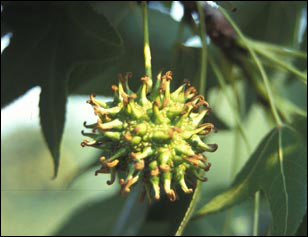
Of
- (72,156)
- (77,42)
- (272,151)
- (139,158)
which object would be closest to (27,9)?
(77,42)

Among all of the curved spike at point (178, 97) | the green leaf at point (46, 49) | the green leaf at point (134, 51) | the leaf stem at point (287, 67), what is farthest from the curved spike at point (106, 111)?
the leaf stem at point (287, 67)

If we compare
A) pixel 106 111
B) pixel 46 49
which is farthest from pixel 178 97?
pixel 46 49

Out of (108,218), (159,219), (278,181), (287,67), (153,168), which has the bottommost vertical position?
(108,218)

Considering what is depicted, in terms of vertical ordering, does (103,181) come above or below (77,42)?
below

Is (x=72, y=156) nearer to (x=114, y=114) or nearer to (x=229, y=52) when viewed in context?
(x=229, y=52)

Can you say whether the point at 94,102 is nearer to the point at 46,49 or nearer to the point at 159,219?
the point at 46,49

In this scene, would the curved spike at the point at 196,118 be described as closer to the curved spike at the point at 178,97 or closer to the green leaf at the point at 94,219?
the curved spike at the point at 178,97

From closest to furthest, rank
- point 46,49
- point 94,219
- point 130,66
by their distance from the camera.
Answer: point 46,49
point 130,66
point 94,219
